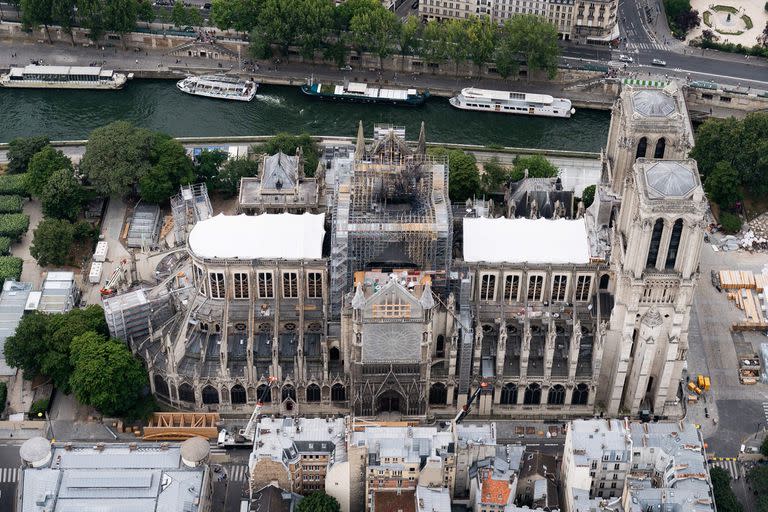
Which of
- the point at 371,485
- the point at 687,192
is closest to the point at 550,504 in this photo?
the point at 371,485

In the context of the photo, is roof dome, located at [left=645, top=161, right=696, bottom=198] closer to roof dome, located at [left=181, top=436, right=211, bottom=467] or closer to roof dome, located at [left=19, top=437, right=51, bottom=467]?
roof dome, located at [left=181, top=436, right=211, bottom=467]

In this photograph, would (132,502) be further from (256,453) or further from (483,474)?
(483,474)

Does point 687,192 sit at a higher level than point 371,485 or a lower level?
higher

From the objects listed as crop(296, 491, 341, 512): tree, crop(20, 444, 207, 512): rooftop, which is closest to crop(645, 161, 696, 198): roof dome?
crop(296, 491, 341, 512): tree

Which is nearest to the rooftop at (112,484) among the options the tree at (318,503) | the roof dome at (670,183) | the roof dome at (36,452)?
the roof dome at (36,452)

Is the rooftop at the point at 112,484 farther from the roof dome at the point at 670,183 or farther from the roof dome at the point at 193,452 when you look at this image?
the roof dome at the point at 670,183
